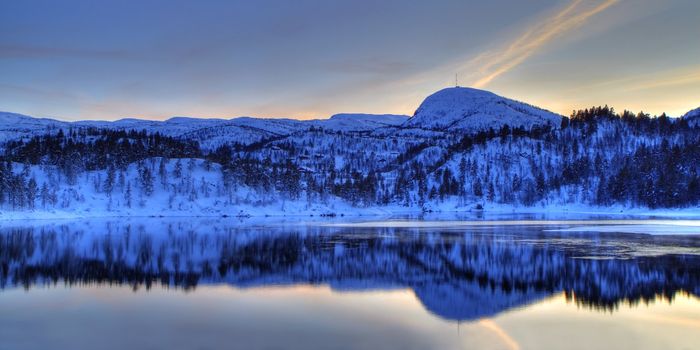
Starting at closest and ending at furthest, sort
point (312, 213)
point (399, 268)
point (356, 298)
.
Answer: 1. point (356, 298)
2. point (399, 268)
3. point (312, 213)

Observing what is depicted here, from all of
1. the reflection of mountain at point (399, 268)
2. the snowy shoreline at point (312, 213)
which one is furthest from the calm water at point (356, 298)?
the snowy shoreline at point (312, 213)

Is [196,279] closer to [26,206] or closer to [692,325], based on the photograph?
[692,325]

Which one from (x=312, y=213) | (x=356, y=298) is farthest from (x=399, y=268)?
(x=312, y=213)

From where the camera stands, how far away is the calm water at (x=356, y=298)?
2008 cm

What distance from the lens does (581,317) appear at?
23.4 meters

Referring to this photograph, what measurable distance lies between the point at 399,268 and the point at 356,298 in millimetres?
11154

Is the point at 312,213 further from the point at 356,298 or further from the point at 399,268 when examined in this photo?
the point at 356,298

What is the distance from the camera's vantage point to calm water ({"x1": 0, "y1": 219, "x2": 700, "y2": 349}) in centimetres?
2008

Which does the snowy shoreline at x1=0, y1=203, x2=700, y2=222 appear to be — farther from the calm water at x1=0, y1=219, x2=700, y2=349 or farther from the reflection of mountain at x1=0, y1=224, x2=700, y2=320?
the calm water at x1=0, y1=219, x2=700, y2=349

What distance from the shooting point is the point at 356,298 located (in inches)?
1146

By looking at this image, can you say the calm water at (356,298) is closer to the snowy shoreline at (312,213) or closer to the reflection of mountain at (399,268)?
the reflection of mountain at (399,268)

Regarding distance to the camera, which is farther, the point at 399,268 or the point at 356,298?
the point at 399,268

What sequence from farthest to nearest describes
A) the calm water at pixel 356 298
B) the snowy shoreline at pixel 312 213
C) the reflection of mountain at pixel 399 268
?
the snowy shoreline at pixel 312 213 < the reflection of mountain at pixel 399 268 < the calm water at pixel 356 298

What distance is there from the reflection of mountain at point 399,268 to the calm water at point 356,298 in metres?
0.15
